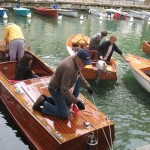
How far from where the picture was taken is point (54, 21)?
25.2 metres

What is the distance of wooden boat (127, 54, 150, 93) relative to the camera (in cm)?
952

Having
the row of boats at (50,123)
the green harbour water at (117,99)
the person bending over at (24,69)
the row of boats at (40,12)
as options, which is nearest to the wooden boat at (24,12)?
the row of boats at (40,12)

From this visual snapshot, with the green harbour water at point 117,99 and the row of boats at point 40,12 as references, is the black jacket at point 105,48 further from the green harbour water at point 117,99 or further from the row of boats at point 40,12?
the row of boats at point 40,12

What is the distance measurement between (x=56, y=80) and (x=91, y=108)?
1.42 m

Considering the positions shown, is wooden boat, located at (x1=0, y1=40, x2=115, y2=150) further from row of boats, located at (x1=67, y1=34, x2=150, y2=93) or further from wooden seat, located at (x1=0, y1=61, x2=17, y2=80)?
row of boats, located at (x1=67, y1=34, x2=150, y2=93)

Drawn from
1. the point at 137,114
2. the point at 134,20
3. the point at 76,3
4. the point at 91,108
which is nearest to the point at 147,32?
the point at 134,20

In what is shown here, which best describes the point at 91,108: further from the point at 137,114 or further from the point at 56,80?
the point at 137,114

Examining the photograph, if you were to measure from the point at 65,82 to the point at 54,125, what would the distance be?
1.00 meters

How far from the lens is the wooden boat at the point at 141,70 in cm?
952

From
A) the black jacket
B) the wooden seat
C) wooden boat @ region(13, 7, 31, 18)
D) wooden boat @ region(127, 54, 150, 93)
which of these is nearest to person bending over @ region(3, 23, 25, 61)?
the wooden seat

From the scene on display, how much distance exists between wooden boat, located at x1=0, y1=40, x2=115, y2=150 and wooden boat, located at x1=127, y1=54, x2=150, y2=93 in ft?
11.9

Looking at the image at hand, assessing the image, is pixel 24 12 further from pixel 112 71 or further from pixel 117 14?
pixel 112 71

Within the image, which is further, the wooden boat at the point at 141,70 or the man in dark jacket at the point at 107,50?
the man in dark jacket at the point at 107,50

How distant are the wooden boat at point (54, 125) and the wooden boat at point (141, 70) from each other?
143 inches
